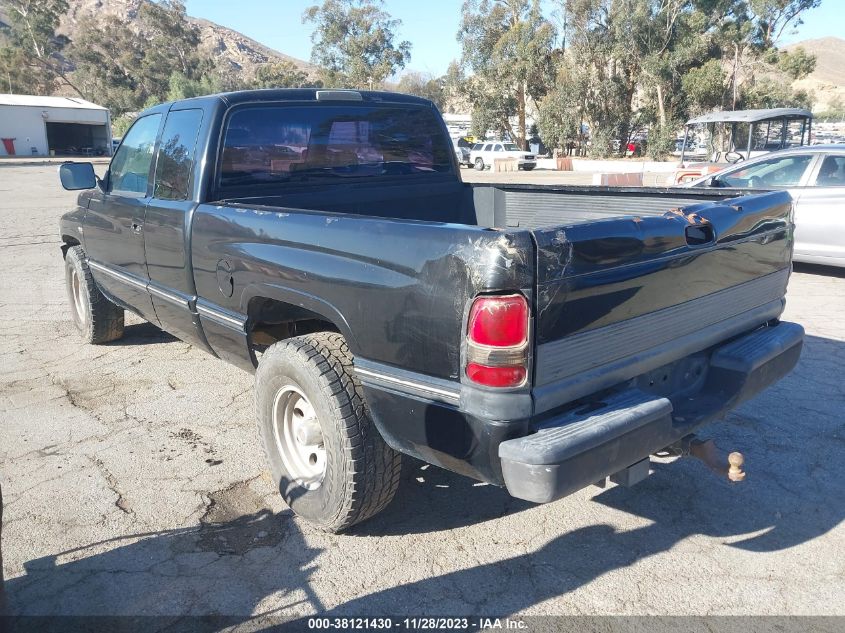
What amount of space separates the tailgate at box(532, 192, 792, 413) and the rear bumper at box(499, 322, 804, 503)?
0.09 m

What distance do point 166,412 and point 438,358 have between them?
2.79 meters

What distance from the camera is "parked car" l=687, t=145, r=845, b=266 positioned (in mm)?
7953

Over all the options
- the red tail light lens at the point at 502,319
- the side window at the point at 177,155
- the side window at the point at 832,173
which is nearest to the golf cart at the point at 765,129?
the side window at the point at 832,173

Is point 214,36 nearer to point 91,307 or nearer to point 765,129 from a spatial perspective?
point 765,129

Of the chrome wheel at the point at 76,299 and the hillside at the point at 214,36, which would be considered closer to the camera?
the chrome wheel at the point at 76,299

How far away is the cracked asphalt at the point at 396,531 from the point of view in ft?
8.93

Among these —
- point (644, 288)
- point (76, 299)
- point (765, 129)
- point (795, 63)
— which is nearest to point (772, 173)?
point (644, 288)

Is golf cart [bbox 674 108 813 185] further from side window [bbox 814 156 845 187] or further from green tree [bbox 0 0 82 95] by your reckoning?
green tree [bbox 0 0 82 95]

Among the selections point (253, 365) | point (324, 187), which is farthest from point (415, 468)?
point (324, 187)

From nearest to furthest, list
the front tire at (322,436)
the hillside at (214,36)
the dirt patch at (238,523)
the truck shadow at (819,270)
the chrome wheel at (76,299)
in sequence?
the front tire at (322,436), the dirt patch at (238,523), the chrome wheel at (76,299), the truck shadow at (819,270), the hillside at (214,36)

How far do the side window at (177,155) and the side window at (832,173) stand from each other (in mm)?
7369

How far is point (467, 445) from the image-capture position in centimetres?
241

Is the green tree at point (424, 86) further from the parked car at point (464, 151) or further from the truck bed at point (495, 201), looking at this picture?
the truck bed at point (495, 201)

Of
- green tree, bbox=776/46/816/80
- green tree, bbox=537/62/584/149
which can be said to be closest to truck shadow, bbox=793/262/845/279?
green tree, bbox=776/46/816/80
